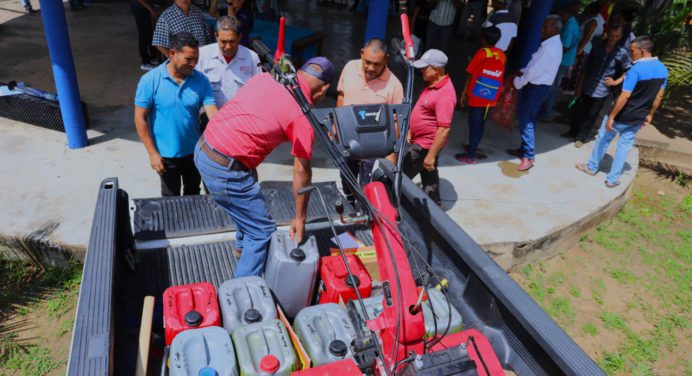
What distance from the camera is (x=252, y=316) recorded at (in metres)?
2.52

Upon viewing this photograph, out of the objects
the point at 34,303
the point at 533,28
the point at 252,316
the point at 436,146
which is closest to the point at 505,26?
the point at 533,28

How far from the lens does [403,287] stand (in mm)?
1994

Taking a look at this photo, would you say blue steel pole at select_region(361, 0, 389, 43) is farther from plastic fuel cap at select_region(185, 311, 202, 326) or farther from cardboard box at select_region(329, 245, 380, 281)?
plastic fuel cap at select_region(185, 311, 202, 326)

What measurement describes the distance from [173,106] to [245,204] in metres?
1.02

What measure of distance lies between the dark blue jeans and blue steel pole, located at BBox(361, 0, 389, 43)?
131cm

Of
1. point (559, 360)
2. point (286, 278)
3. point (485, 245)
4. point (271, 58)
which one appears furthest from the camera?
point (485, 245)

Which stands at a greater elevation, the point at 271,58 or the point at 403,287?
the point at 271,58

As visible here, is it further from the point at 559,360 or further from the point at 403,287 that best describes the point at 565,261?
the point at 403,287

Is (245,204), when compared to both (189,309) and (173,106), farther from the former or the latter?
(173,106)

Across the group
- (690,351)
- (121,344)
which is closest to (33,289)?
(121,344)

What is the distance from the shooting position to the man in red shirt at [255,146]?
8.52 feet

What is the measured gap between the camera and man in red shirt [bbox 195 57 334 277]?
8.52 ft

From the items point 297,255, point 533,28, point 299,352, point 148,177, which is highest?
point 533,28

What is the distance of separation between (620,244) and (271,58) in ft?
14.5
